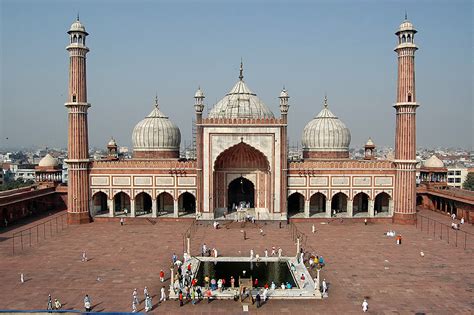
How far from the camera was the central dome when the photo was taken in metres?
32.2

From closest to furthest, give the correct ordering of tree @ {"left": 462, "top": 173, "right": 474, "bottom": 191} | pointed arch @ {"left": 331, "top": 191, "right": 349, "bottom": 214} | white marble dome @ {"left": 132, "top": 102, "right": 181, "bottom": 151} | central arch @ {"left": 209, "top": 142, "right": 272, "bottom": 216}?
central arch @ {"left": 209, "top": 142, "right": 272, "bottom": 216} < pointed arch @ {"left": 331, "top": 191, "right": 349, "bottom": 214} < white marble dome @ {"left": 132, "top": 102, "right": 181, "bottom": 151} < tree @ {"left": 462, "top": 173, "right": 474, "bottom": 191}

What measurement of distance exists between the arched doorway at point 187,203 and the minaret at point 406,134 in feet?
48.3

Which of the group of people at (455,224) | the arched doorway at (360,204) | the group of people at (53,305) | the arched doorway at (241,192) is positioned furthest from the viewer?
the arched doorway at (241,192)

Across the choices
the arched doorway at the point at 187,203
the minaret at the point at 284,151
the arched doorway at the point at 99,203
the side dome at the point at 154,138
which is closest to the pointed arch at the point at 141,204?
the arched doorway at the point at 99,203

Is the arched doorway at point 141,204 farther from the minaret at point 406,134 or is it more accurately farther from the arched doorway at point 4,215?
the minaret at point 406,134

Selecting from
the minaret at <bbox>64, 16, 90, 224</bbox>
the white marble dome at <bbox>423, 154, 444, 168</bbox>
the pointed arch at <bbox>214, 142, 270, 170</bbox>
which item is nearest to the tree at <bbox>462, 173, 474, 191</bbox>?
the white marble dome at <bbox>423, 154, 444, 168</bbox>

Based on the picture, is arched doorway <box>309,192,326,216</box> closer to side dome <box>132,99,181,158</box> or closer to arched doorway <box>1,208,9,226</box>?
side dome <box>132,99,181,158</box>

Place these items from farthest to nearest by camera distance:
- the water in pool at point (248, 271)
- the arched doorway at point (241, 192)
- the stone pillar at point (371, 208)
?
the arched doorway at point (241, 192) < the stone pillar at point (371, 208) < the water in pool at point (248, 271)

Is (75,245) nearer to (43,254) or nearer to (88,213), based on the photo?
(43,254)

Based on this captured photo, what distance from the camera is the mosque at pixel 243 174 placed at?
28719 millimetres

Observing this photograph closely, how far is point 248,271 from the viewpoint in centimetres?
1833

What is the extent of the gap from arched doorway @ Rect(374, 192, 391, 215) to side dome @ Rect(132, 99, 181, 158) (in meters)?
16.9

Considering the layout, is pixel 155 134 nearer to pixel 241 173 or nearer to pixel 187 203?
pixel 187 203

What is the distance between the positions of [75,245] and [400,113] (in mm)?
22429
